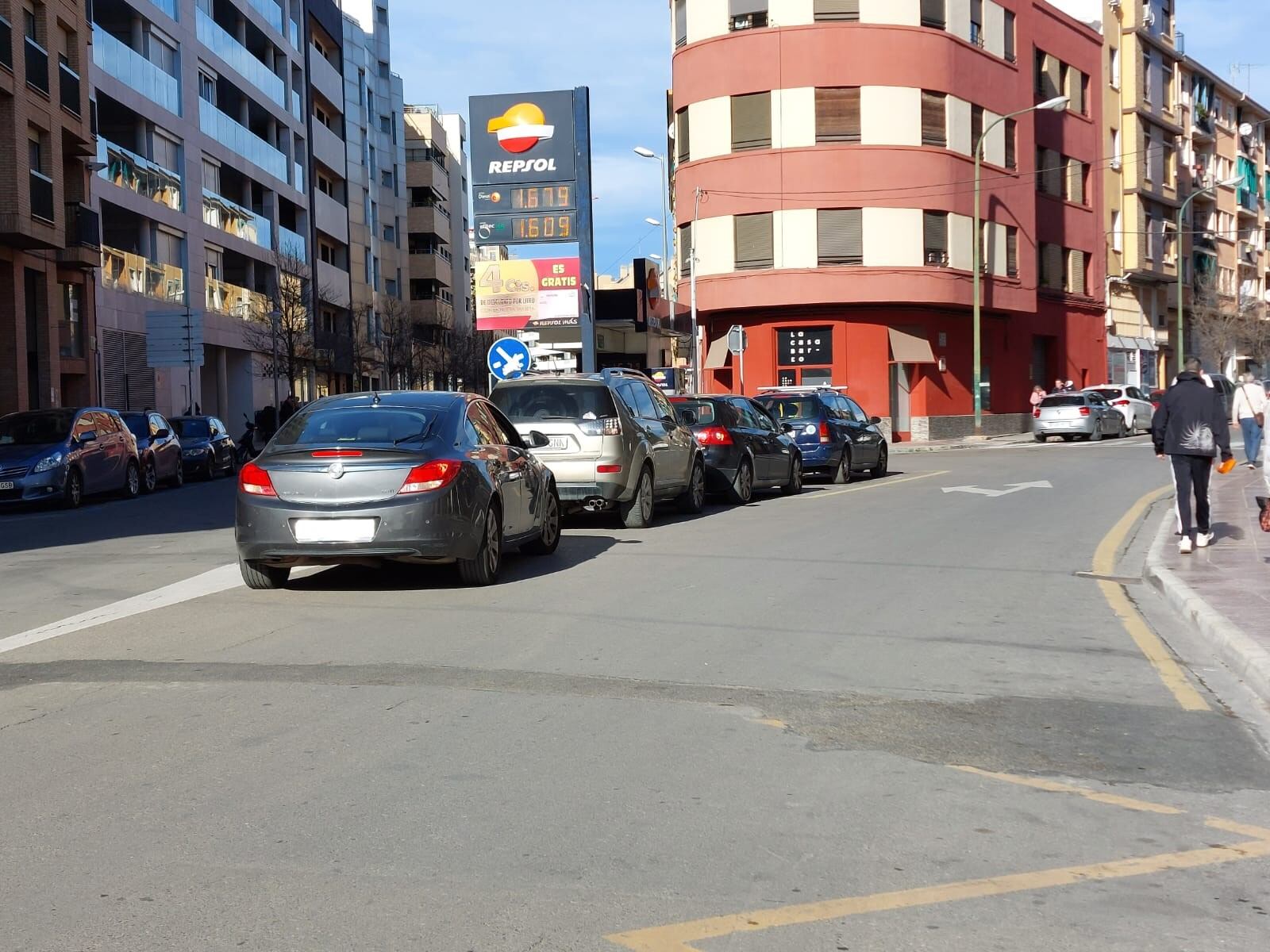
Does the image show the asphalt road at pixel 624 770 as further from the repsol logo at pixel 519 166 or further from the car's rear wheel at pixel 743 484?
the repsol logo at pixel 519 166

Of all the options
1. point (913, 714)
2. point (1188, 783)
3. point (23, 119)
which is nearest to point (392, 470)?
point (913, 714)

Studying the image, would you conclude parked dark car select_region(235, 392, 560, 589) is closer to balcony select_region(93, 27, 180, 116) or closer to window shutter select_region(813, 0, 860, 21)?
balcony select_region(93, 27, 180, 116)

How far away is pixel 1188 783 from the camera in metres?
5.56

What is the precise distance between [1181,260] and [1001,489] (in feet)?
176

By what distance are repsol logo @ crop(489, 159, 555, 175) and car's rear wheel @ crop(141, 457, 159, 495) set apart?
13.5 m

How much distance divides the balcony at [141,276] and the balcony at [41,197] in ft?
16.2

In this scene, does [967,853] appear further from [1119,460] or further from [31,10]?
[31,10]

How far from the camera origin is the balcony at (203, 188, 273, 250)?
1863 inches

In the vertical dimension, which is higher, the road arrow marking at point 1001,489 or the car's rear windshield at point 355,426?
the car's rear windshield at point 355,426

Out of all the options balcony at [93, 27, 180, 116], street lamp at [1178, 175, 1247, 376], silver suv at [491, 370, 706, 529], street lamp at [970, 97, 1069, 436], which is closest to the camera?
silver suv at [491, 370, 706, 529]

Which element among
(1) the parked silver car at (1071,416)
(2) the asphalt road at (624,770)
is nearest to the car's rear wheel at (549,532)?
(2) the asphalt road at (624,770)

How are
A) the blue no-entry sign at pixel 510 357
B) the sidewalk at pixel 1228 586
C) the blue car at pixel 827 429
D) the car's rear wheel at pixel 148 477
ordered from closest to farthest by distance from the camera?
1. the sidewalk at pixel 1228 586
2. the blue car at pixel 827 429
3. the blue no-entry sign at pixel 510 357
4. the car's rear wheel at pixel 148 477

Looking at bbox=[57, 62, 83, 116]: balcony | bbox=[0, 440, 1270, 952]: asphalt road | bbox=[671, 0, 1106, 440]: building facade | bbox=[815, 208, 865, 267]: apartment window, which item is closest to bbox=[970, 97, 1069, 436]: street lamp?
bbox=[671, 0, 1106, 440]: building facade

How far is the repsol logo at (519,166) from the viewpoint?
1469 inches
